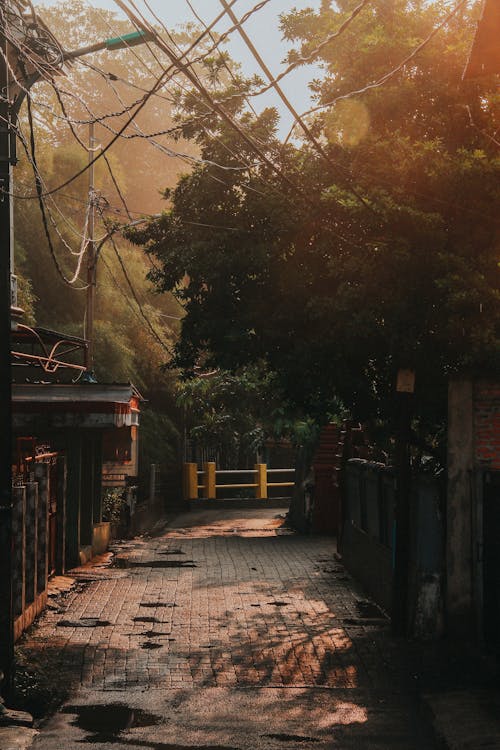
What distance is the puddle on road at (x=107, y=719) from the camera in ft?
26.9

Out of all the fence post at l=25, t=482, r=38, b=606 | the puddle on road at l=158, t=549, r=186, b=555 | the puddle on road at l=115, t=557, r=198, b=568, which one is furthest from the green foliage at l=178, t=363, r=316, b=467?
the fence post at l=25, t=482, r=38, b=606

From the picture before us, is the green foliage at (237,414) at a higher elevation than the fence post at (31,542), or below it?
higher

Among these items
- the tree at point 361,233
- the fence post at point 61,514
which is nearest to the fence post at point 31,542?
the fence post at point 61,514

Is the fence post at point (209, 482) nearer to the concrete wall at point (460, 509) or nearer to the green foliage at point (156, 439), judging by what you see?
the green foliage at point (156, 439)

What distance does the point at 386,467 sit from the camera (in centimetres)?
1434

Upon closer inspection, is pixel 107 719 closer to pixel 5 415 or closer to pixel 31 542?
pixel 5 415

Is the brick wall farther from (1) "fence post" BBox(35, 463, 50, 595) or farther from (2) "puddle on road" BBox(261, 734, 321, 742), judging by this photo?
(1) "fence post" BBox(35, 463, 50, 595)

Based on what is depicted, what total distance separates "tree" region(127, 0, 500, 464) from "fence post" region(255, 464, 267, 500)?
719 inches

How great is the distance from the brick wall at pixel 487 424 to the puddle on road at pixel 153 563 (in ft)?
30.3

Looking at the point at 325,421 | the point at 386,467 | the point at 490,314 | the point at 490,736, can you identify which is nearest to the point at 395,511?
the point at 386,467

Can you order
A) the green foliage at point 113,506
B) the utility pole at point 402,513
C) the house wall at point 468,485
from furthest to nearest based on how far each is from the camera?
1. the green foliage at point 113,506
2. the utility pole at point 402,513
3. the house wall at point 468,485

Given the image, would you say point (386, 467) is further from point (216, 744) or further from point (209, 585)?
point (216, 744)

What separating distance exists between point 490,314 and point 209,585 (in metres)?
7.04

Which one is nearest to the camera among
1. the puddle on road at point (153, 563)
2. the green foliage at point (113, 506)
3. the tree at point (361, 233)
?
the tree at point (361, 233)
